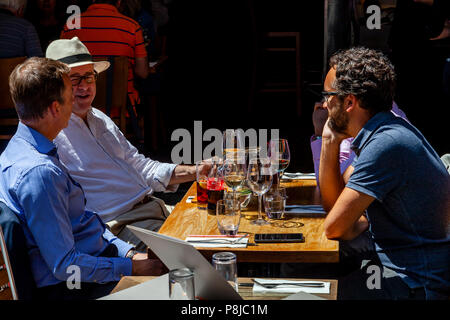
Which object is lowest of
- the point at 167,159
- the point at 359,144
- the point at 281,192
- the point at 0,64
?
the point at 167,159

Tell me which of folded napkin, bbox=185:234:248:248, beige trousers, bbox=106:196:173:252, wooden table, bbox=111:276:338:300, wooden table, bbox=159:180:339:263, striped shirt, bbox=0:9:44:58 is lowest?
beige trousers, bbox=106:196:173:252

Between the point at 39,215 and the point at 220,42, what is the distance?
19.8 feet

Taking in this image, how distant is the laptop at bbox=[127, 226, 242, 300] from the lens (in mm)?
1217

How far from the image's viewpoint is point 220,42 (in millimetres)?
7445

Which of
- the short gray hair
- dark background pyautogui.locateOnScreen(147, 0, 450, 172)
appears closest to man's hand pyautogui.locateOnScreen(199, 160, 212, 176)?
the short gray hair

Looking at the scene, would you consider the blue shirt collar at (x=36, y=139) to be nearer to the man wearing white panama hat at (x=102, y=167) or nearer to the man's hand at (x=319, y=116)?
the man wearing white panama hat at (x=102, y=167)

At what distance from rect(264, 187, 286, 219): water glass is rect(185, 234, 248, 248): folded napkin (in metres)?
0.22

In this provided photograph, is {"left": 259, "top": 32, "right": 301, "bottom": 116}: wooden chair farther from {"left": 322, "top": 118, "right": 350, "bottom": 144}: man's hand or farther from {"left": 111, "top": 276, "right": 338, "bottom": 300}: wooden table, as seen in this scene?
{"left": 111, "top": 276, "right": 338, "bottom": 300}: wooden table

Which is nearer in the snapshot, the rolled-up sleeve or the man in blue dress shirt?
the man in blue dress shirt

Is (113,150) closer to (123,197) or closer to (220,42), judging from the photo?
(123,197)

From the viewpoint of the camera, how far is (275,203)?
209 centimetres

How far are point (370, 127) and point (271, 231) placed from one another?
0.50 m


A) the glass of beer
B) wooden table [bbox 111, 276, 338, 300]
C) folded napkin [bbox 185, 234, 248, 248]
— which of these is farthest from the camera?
the glass of beer
